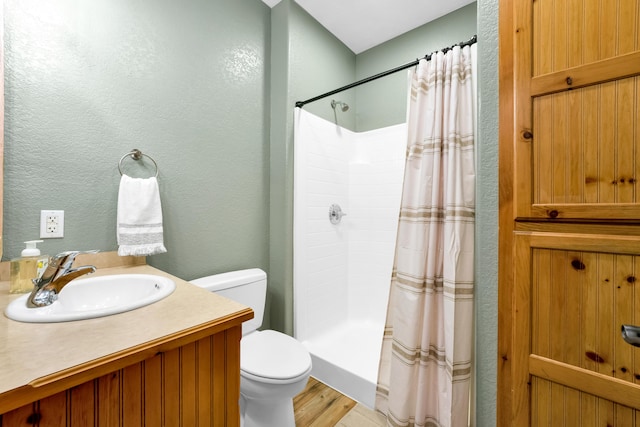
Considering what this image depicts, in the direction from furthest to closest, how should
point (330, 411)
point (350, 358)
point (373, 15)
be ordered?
point (373, 15) → point (350, 358) → point (330, 411)

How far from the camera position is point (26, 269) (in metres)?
0.95

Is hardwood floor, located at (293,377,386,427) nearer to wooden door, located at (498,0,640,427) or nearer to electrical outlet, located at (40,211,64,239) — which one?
wooden door, located at (498,0,640,427)

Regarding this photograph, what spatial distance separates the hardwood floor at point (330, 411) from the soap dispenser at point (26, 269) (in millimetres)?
1346

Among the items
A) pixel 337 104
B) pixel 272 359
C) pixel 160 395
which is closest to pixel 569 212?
pixel 160 395

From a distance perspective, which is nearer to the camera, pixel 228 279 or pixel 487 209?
pixel 487 209

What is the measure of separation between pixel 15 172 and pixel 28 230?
0.23 metres

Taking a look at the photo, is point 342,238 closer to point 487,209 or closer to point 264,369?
point 264,369

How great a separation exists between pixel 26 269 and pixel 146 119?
2.70 feet

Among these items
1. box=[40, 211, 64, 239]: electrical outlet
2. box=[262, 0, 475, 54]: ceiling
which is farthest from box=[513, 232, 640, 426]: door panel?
box=[262, 0, 475, 54]: ceiling

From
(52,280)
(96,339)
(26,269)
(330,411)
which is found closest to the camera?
(96,339)

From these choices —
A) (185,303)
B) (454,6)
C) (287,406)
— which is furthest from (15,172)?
(454,6)

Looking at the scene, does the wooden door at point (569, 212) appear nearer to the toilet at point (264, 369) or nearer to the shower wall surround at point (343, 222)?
the toilet at point (264, 369)

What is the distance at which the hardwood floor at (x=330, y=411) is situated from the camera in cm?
142

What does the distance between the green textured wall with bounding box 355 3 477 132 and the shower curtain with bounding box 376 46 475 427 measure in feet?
3.04
